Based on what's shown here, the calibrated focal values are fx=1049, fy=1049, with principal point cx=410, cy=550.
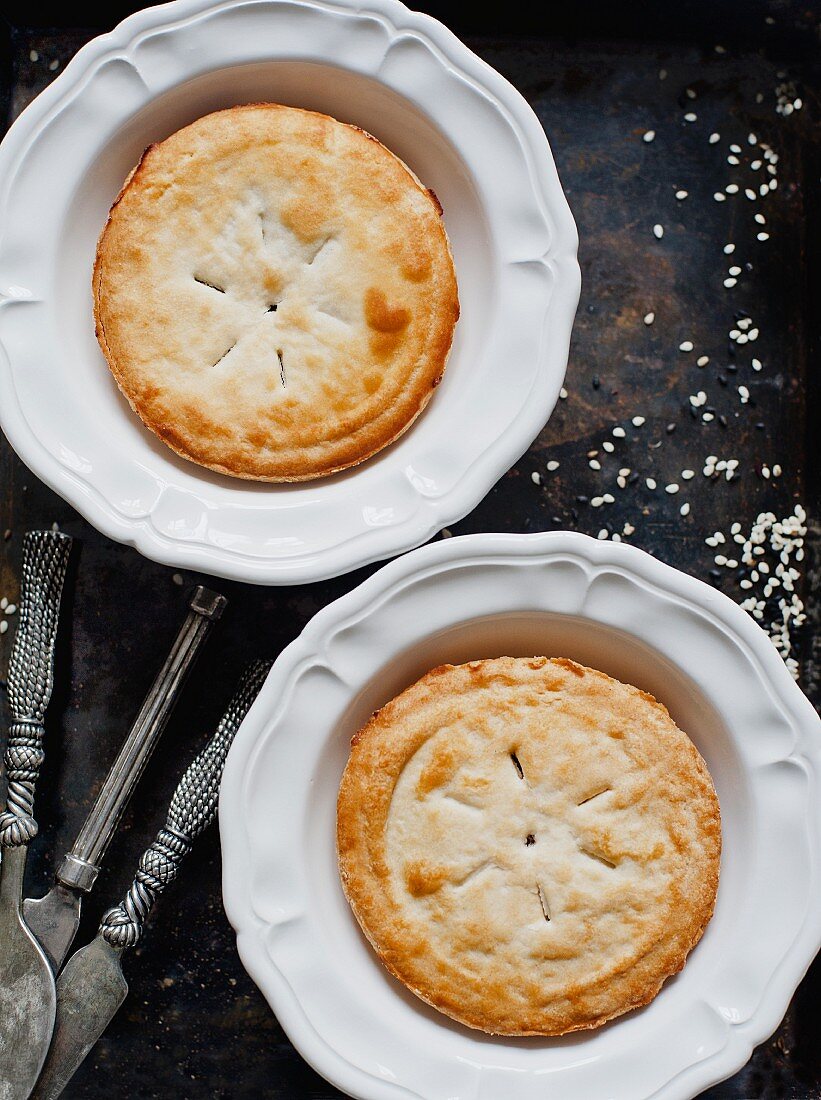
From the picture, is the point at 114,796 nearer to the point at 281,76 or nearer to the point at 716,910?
the point at 716,910

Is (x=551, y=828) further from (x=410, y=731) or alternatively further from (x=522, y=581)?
(x=522, y=581)

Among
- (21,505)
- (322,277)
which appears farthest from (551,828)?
(21,505)

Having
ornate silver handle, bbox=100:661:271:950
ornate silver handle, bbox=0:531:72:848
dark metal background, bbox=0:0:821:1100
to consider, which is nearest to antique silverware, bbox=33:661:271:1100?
ornate silver handle, bbox=100:661:271:950

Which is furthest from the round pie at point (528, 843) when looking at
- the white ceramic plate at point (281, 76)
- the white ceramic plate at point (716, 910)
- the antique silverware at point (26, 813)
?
the antique silverware at point (26, 813)

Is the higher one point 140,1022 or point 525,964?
point 525,964

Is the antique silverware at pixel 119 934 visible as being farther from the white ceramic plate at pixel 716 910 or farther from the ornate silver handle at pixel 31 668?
the white ceramic plate at pixel 716 910
